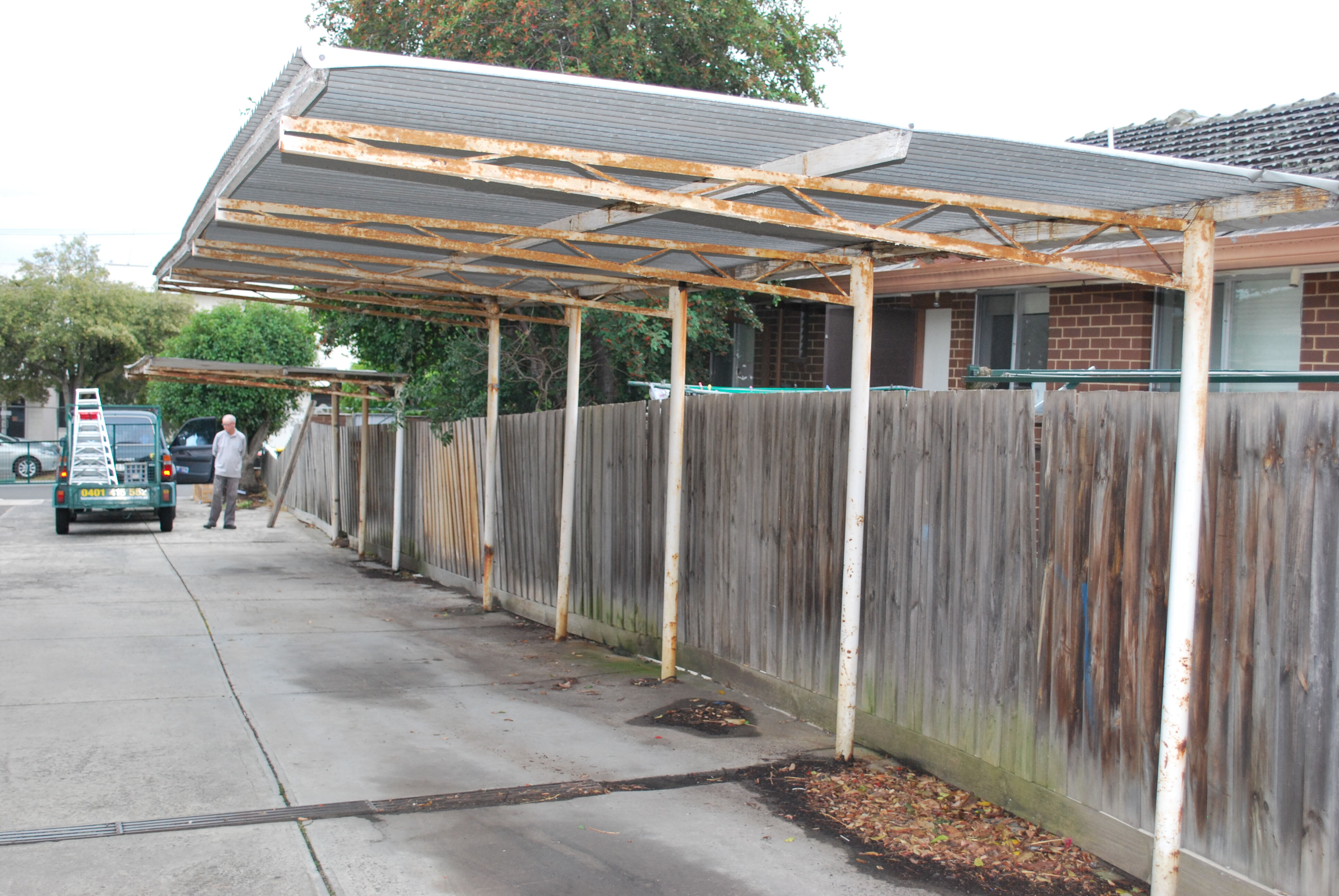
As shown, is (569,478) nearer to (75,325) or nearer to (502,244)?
(502,244)

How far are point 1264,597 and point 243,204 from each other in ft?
16.4

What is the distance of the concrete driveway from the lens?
4.25 meters

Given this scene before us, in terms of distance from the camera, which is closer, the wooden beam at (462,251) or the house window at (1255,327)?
the wooden beam at (462,251)

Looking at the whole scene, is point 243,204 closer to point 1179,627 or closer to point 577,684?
point 577,684

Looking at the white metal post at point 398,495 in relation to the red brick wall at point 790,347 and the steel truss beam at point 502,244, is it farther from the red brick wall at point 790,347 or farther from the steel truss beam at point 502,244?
the steel truss beam at point 502,244

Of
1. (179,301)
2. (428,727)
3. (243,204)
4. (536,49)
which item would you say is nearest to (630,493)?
(428,727)

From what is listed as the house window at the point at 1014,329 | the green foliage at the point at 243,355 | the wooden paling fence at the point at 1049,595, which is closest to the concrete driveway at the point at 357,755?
the wooden paling fence at the point at 1049,595

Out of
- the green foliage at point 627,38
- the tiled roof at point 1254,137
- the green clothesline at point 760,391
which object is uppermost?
the green foliage at point 627,38

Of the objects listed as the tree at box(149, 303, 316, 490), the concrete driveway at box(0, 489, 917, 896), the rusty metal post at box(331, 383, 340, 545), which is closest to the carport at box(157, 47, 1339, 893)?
the concrete driveway at box(0, 489, 917, 896)

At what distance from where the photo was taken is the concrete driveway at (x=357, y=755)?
4250mm

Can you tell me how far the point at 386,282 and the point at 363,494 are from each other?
22.2 ft

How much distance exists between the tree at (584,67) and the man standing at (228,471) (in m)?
3.31

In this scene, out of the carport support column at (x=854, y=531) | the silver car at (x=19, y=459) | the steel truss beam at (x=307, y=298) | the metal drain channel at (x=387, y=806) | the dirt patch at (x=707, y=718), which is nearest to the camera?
the metal drain channel at (x=387, y=806)

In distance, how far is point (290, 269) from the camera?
8680 mm
